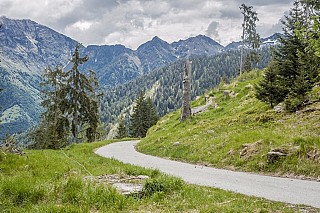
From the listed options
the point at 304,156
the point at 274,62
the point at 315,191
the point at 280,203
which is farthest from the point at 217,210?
the point at 274,62

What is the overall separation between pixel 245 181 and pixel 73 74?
35.9 metres

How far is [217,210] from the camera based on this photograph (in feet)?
24.4

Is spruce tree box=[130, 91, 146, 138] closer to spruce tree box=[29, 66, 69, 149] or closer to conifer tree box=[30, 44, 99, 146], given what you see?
conifer tree box=[30, 44, 99, 146]

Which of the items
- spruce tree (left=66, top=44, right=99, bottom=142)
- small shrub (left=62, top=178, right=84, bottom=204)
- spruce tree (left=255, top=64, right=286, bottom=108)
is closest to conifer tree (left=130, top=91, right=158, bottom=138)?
spruce tree (left=66, top=44, right=99, bottom=142)

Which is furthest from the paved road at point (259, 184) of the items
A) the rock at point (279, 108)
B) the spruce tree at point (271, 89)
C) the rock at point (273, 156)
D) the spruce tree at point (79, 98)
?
the spruce tree at point (79, 98)

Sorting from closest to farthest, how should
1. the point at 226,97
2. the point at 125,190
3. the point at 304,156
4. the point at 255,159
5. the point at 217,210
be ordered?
the point at 217,210, the point at 125,190, the point at 304,156, the point at 255,159, the point at 226,97

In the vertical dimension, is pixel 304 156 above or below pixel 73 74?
below

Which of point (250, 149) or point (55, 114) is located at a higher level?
point (55, 114)

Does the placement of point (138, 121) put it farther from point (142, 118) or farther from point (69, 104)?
point (69, 104)

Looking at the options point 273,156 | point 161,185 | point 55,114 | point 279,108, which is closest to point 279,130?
point 273,156

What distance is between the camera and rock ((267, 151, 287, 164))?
46.2 feet

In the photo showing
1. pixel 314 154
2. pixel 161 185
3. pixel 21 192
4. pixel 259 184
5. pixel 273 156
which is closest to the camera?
pixel 21 192

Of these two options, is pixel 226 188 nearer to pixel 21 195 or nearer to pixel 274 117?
pixel 21 195

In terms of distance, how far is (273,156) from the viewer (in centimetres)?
1426
